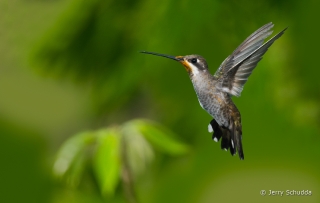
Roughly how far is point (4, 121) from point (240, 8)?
0.61 meters

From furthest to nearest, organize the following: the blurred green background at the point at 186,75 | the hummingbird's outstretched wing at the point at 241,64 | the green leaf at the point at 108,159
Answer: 1. the green leaf at the point at 108,159
2. the blurred green background at the point at 186,75
3. the hummingbird's outstretched wing at the point at 241,64

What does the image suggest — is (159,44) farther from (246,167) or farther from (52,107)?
(52,107)

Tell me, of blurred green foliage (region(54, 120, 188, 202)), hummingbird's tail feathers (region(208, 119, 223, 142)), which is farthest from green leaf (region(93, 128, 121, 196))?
hummingbird's tail feathers (region(208, 119, 223, 142))

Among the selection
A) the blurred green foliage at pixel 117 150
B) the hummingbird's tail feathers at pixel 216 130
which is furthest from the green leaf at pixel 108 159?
the hummingbird's tail feathers at pixel 216 130

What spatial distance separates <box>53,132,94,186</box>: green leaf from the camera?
773mm

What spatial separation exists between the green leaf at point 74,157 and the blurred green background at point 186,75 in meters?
0.06

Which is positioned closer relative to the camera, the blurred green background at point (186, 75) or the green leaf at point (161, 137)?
the blurred green background at point (186, 75)

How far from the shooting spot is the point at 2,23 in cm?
75

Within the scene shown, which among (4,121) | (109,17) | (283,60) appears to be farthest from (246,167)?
(4,121)

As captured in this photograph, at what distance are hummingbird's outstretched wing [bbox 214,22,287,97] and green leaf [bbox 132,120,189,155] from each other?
0.33m

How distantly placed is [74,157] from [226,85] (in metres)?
0.48

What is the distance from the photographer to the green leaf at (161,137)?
0.73m

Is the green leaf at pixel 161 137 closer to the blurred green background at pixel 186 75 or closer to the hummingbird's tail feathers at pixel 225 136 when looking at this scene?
the blurred green background at pixel 186 75

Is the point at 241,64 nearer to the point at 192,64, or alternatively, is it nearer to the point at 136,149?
the point at 192,64
